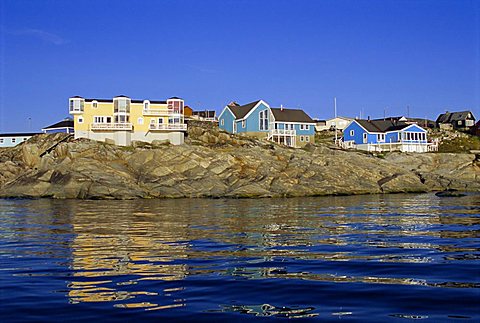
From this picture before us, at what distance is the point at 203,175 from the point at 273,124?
91.2 feet

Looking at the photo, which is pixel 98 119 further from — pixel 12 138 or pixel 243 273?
pixel 243 273

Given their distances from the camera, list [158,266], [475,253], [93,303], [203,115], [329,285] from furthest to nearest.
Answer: [203,115] < [475,253] < [158,266] < [329,285] < [93,303]

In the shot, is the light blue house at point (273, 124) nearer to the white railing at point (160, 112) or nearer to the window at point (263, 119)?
the window at point (263, 119)

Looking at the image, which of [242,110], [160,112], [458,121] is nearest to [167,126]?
[160,112]

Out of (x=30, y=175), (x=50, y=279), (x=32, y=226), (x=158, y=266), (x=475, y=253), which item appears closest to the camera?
(x=50, y=279)

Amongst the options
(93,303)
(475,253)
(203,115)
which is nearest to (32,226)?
(93,303)

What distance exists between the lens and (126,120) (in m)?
68.8

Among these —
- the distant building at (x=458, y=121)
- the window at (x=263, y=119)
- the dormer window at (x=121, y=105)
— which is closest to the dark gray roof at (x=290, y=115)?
the window at (x=263, y=119)

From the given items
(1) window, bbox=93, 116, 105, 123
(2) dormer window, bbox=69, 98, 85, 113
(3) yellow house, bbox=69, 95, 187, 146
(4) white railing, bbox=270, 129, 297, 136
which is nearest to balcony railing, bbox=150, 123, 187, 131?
(3) yellow house, bbox=69, 95, 187, 146

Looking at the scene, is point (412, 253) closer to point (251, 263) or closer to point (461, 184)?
point (251, 263)

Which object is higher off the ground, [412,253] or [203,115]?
[203,115]

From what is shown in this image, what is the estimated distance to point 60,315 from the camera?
7.89m

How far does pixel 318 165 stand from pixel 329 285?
4813 centimetres

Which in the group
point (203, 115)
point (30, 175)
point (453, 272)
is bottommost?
point (453, 272)
